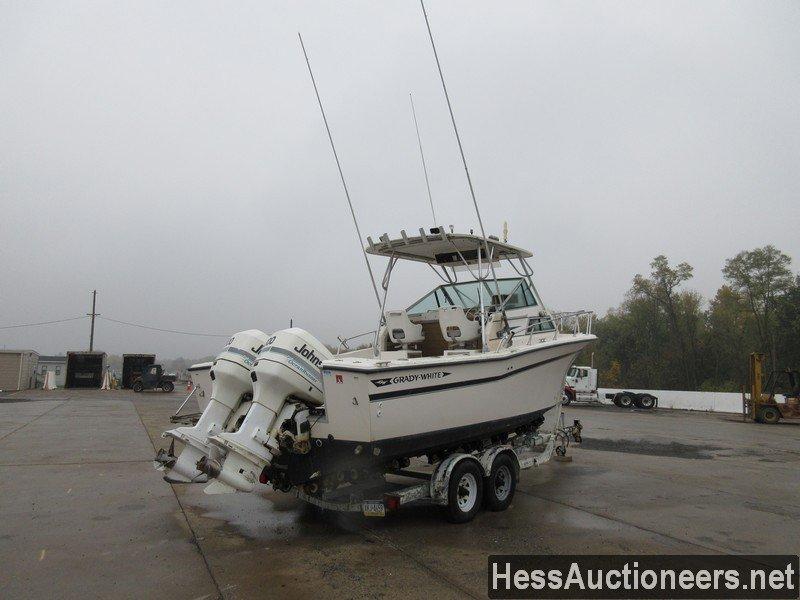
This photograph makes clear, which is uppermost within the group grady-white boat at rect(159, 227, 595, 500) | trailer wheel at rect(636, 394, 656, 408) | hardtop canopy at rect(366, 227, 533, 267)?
hardtop canopy at rect(366, 227, 533, 267)

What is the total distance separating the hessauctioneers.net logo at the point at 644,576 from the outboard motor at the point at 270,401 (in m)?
2.17

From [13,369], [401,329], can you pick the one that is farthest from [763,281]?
[13,369]

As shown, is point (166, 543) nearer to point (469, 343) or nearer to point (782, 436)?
point (469, 343)

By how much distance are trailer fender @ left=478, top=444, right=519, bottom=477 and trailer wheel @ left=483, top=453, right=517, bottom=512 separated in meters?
0.04

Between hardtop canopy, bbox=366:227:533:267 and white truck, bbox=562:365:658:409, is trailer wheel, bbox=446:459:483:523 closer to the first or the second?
hardtop canopy, bbox=366:227:533:267

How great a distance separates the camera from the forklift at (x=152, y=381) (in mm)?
32344

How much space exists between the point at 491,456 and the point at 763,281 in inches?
1540

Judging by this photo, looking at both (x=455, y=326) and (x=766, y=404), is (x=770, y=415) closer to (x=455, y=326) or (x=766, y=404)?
(x=766, y=404)

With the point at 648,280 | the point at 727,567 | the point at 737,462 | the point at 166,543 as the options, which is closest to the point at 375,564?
the point at 166,543

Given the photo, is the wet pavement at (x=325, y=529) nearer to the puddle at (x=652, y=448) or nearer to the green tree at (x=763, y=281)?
the puddle at (x=652, y=448)

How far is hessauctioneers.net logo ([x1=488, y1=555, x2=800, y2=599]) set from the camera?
398cm

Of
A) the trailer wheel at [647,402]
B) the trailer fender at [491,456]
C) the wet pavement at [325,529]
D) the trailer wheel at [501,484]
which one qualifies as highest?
the trailer fender at [491,456]

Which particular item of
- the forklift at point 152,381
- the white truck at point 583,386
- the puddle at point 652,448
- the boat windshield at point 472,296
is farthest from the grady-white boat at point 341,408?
the forklift at point 152,381

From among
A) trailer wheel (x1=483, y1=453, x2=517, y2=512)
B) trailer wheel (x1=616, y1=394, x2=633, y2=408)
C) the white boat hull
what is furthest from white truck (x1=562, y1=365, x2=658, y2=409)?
the white boat hull
